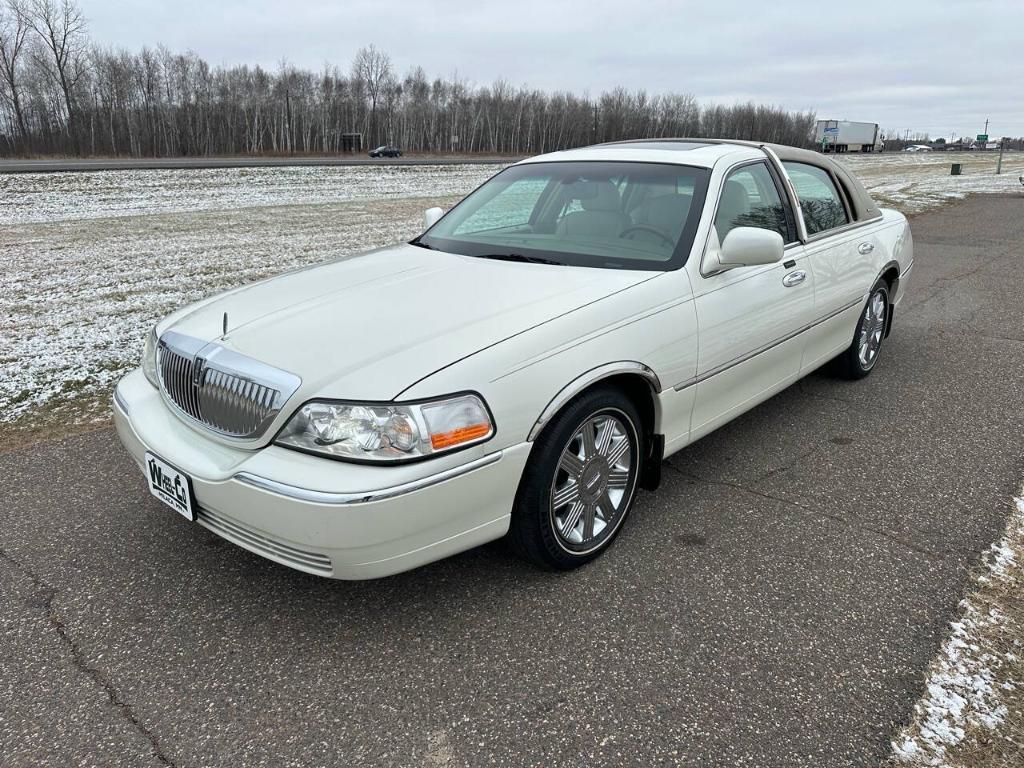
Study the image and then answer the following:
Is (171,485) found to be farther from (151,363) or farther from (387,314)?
(387,314)

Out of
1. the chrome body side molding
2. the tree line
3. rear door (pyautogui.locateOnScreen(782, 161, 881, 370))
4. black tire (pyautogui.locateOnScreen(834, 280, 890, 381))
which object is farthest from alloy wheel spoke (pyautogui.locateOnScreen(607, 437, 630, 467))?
the tree line

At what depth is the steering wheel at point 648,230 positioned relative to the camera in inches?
125

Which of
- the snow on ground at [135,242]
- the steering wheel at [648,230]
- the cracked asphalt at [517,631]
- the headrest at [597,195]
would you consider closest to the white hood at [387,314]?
the steering wheel at [648,230]

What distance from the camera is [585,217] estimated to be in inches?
138

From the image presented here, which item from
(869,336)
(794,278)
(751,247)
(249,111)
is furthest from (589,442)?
(249,111)

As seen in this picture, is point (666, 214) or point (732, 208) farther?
point (732, 208)

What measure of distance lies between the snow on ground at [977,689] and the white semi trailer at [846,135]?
→ 9132 cm

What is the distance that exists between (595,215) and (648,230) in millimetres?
Result: 329

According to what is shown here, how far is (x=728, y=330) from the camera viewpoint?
3201mm

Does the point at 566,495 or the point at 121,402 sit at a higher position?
the point at 121,402

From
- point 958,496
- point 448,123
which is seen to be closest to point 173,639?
point 958,496

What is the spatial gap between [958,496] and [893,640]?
4.37 ft

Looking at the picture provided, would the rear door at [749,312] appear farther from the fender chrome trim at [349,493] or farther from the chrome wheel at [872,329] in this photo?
the fender chrome trim at [349,493]

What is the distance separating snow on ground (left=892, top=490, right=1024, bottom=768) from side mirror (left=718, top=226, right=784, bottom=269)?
1.51 metres
